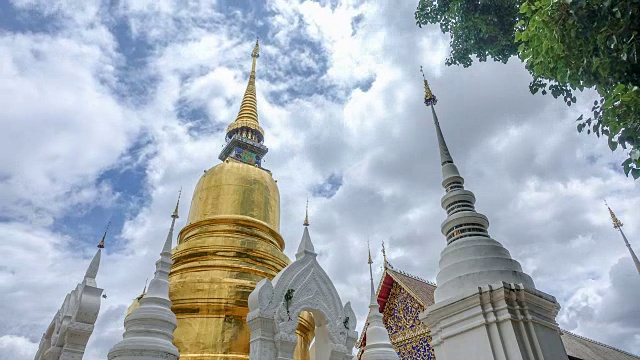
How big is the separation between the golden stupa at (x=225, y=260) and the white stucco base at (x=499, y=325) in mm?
4150

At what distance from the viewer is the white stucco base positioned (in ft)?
9.86

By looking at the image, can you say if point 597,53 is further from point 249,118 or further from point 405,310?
point 249,118

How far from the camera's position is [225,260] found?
7.81m

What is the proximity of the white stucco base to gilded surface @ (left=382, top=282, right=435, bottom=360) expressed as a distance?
749 centimetres

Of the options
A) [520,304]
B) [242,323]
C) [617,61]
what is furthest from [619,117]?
[242,323]

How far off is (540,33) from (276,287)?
15.9 feet

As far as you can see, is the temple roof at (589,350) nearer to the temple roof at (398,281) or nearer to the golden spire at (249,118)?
the temple roof at (398,281)

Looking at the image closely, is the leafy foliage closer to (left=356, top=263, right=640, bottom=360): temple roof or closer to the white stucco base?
the white stucco base

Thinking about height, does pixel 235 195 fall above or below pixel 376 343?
above

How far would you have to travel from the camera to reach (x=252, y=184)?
31.6 ft

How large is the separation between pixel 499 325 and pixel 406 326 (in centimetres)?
866

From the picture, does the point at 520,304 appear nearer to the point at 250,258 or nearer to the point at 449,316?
the point at 449,316

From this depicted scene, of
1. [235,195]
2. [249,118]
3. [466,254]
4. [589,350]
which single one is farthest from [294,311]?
[589,350]

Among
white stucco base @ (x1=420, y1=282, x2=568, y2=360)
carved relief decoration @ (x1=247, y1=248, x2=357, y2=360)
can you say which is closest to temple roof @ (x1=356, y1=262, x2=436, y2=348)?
carved relief decoration @ (x1=247, y1=248, x2=357, y2=360)
